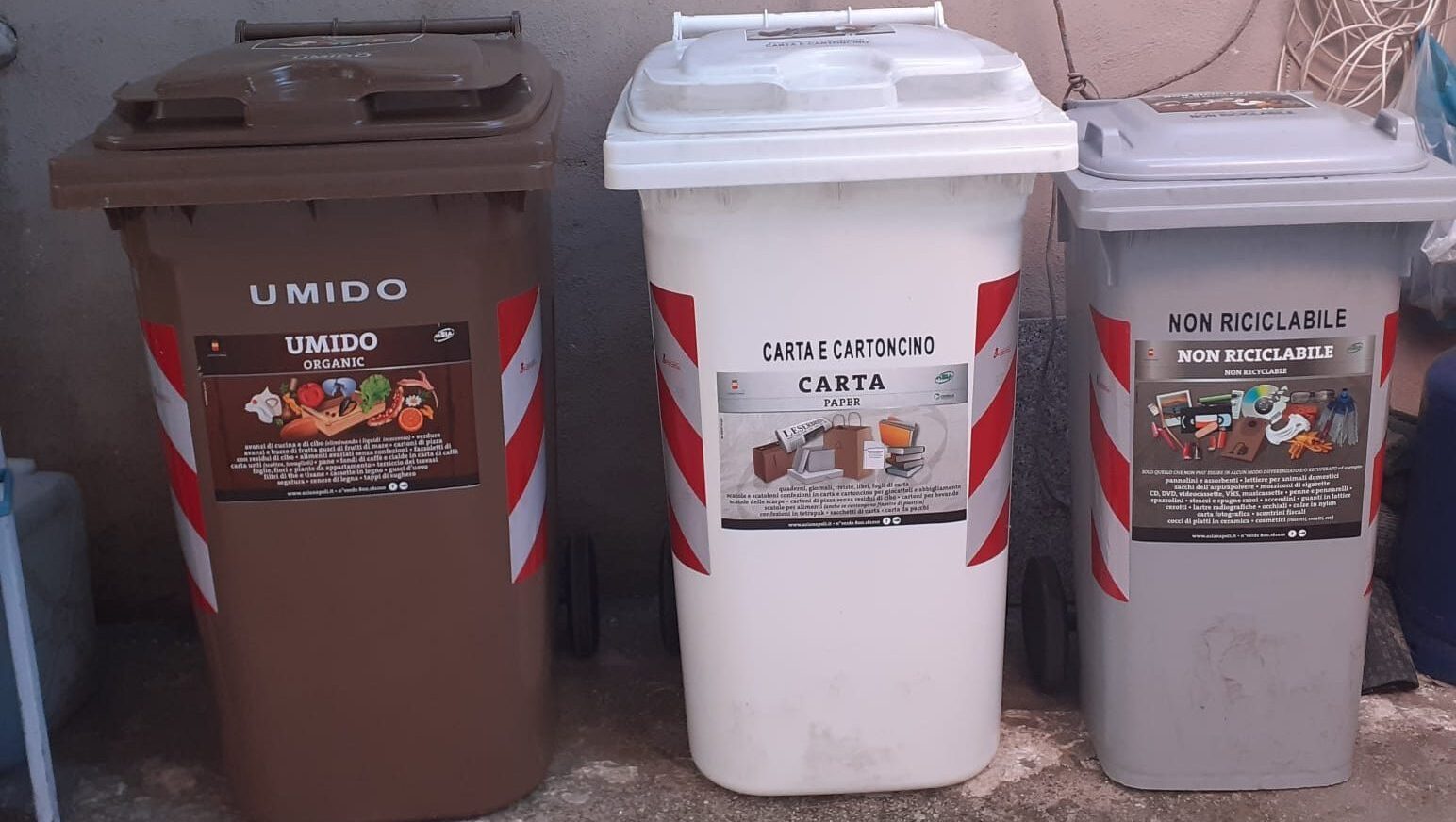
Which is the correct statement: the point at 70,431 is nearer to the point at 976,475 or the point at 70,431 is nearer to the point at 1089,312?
the point at 976,475

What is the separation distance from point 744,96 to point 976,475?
2.36 feet

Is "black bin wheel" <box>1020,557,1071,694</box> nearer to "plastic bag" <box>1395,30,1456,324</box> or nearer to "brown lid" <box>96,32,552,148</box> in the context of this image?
"plastic bag" <box>1395,30,1456,324</box>

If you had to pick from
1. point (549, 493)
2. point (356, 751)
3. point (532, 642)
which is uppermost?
point (549, 493)

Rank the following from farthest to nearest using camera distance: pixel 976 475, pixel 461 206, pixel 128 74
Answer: pixel 128 74 → pixel 976 475 → pixel 461 206

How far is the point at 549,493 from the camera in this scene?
237 cm

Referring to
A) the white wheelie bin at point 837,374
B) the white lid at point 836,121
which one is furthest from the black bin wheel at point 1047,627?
the white lid at point 836,121

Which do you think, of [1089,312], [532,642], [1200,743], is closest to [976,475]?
[1089,312]

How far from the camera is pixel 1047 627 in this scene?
8.23ft

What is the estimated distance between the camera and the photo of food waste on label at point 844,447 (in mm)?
2025

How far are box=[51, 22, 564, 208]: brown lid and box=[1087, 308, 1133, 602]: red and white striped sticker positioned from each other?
3.06ft

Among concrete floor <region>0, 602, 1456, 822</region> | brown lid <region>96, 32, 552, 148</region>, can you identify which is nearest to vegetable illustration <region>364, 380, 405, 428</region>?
brown lid <region>96, 32, 552, 148</region>

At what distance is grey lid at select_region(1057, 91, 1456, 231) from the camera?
192cm

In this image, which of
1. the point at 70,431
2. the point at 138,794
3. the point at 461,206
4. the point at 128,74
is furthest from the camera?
the point at 70,431

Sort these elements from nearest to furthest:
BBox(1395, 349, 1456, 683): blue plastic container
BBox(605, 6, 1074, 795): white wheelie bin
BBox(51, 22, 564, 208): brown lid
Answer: BBox(51, 22, 564, 208): brown lid → BBox(605, 6, 1074, 795): white wheelie bin → BBox(1395, 349, 1456, 683): blue plastic container
